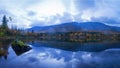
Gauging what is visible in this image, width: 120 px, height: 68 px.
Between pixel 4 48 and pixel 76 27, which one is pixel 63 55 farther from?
pixel 4 48

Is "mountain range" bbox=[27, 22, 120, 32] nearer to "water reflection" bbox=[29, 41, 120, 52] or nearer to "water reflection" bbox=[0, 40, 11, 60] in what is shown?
"water reflection" bbox=[29, 41, 120, 52]

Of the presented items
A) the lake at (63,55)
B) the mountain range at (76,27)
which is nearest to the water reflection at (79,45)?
the lake at (63,55)

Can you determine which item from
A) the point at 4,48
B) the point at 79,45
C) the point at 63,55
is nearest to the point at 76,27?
the point at 79,45

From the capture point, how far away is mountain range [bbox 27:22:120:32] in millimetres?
2346

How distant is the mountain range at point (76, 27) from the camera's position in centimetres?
235

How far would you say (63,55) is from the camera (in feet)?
7.73

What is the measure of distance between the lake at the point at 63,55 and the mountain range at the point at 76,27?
0.14 m

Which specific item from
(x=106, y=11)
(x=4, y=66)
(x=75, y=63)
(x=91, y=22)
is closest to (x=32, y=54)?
(x=4, y=66)

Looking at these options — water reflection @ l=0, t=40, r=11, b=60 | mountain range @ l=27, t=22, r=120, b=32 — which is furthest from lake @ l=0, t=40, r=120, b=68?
mountain range @ l=27, t=22, r=120, b=32

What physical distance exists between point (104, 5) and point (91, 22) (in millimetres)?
237

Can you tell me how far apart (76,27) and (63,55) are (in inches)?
13.3

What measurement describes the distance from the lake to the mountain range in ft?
→ 0.47

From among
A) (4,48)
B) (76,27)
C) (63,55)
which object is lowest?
(63,55)

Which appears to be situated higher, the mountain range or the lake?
the mountain range
